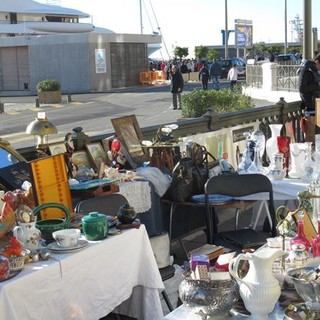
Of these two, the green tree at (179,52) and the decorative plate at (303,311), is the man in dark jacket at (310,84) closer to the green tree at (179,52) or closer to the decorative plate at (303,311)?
the decorative plate at (303,311)

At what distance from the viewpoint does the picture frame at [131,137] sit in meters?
5.74

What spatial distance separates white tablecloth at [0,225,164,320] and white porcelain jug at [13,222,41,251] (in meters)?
0.14

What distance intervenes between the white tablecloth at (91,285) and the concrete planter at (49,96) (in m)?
24.8

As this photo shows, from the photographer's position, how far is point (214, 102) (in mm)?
13305

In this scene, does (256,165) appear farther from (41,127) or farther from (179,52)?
(179,52)

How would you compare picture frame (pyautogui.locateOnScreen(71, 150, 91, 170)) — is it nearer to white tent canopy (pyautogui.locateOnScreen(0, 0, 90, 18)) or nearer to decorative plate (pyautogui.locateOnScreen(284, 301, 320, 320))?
decorative plate (pyautogui.locateOnScreen(284, 301, 320, 320))

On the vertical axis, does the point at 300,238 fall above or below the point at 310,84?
below

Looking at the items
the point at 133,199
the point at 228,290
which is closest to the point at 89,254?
the point at 228,290

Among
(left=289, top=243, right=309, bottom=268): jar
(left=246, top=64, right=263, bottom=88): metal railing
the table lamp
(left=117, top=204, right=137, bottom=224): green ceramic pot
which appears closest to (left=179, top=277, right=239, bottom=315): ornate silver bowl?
(left=289, top=243, right=309, bottom=268): jar

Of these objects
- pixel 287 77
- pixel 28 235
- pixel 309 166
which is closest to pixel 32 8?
pixel 287 77

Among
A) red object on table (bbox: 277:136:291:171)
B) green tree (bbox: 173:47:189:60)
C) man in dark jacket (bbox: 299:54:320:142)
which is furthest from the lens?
green tree (bbox: 173:47:189:60)

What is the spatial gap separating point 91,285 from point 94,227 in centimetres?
31

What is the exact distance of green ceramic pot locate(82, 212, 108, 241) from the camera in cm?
336

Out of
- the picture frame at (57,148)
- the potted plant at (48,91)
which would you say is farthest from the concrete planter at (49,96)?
the picture frame at (57,148)
